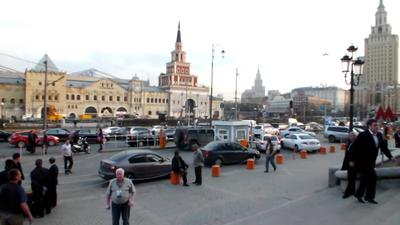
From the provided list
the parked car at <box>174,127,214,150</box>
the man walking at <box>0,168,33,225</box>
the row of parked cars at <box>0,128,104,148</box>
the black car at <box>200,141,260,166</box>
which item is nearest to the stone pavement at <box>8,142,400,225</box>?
the black car at <box>200,141,260,166</box>

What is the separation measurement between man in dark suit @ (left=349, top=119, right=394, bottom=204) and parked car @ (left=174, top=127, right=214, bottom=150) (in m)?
19.9

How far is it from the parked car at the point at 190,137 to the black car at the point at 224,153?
810 centimetres

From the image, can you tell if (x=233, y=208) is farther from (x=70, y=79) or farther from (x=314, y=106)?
(x=314, y=106)

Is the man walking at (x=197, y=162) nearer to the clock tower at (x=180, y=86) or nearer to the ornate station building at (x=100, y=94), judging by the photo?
the ornate station building at (x=100, y=94)

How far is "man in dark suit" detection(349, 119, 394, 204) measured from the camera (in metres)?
9.05

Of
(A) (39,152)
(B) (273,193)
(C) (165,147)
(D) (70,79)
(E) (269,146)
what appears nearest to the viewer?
(B) (273,193)

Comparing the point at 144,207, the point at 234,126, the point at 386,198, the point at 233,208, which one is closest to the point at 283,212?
the point at 233,208

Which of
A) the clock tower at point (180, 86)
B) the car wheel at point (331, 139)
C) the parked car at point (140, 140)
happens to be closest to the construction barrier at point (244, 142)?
the parked car at point (140, 140)

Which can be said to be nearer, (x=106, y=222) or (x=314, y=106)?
(x=106, y=222)

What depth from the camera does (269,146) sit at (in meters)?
17.9

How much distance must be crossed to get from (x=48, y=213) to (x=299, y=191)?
8.15m

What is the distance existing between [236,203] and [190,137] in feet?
58.7

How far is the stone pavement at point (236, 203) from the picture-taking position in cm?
913

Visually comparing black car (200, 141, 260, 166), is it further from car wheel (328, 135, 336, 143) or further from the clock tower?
the clock tower
